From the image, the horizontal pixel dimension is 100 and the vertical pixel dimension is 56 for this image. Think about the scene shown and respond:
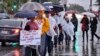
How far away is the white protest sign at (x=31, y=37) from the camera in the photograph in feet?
47.4

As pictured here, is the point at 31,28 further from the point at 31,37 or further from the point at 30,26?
the point at 31,37

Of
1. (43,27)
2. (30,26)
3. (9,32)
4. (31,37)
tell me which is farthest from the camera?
(9,32)

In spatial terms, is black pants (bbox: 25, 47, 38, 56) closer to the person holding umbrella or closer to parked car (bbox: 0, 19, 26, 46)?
the person holding umbrella

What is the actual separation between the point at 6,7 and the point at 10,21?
57417 millimetres

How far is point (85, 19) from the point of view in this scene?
83.8ft

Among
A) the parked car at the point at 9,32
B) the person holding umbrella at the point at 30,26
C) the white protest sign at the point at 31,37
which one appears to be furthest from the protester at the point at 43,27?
the parked car at the point at 9,32

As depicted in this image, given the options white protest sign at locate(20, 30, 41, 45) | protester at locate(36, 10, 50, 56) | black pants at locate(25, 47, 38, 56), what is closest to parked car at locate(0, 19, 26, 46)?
protester at locate(36, 10, 50, 56)

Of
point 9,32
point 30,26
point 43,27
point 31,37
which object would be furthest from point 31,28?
point 9,32

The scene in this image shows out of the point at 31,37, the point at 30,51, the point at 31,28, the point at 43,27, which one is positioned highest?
the point at 31,28

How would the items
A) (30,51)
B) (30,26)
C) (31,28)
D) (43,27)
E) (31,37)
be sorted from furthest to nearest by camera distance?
(43,27), (31,37), (31,28), (30,26), (30,51)

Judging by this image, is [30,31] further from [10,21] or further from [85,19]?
[85,19]

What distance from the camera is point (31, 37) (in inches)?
578

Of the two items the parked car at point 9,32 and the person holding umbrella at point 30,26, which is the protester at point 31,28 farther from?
the parked car at point 9,32

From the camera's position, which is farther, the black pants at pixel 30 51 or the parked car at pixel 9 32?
the parked car at pixel 9 32
